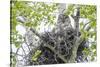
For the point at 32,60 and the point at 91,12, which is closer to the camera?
the point at 32,60

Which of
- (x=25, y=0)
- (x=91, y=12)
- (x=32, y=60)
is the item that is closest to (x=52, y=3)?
(x=25, y=0)

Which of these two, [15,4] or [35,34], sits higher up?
[15,4]

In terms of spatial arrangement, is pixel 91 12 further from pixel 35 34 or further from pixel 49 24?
pixel 35 34

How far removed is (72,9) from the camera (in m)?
1.85

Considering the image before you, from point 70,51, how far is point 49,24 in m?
0.35

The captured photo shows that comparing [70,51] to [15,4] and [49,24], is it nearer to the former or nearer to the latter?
[49,24]

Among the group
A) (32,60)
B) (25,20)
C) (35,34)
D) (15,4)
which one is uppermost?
(15,4)

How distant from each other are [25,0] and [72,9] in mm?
482

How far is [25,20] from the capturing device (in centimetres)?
175
